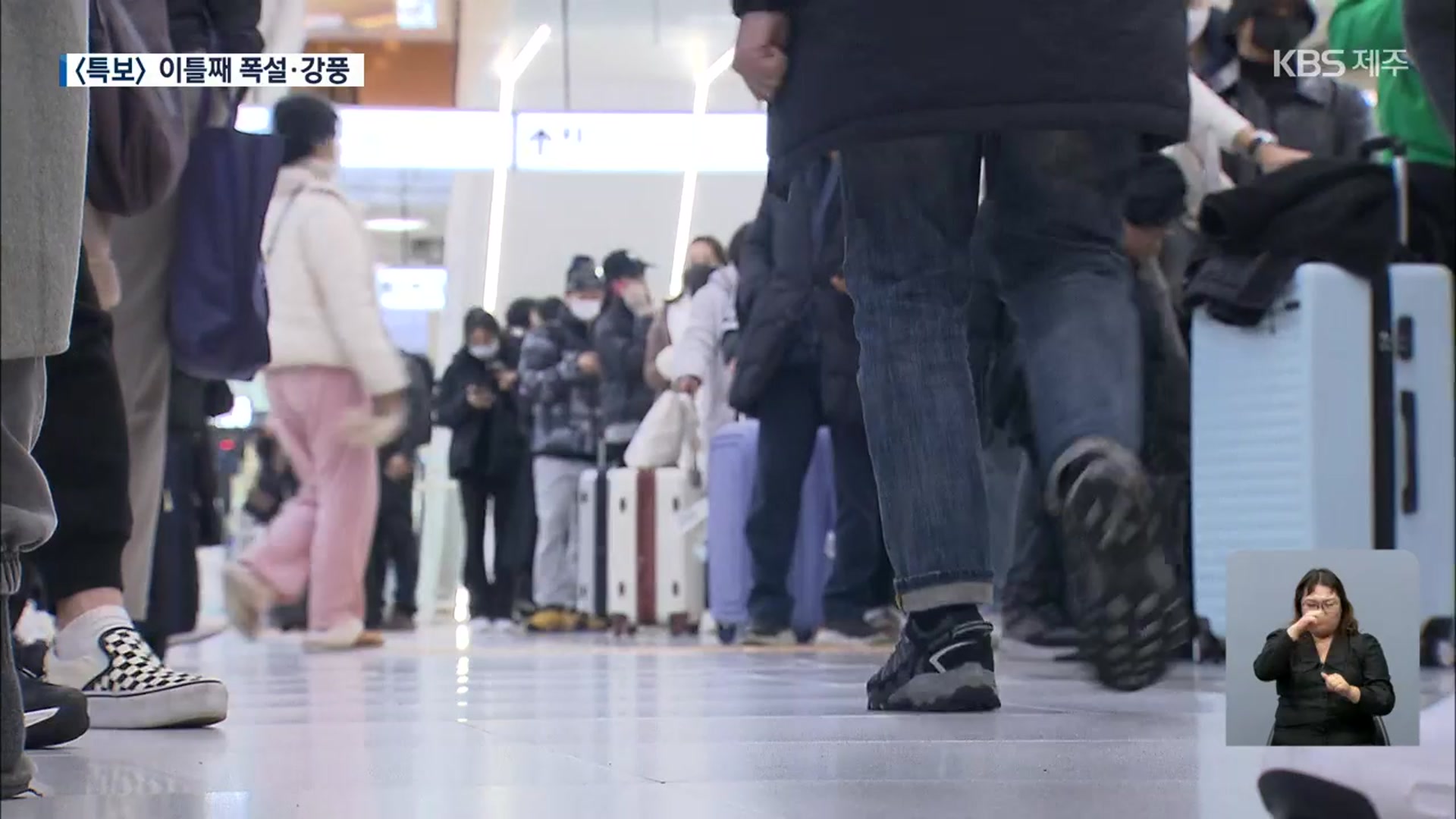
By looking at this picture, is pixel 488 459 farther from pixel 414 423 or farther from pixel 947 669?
pixel 947 669

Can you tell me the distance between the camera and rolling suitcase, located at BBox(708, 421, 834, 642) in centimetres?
577

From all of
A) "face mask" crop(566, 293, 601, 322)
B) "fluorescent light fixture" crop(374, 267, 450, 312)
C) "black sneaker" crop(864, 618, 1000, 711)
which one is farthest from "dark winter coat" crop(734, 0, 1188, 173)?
"fluorescent light fixture" crop(374, 267, 450, 312)

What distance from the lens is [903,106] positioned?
6.70 ft

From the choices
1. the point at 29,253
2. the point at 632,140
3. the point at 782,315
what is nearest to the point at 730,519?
the point at 782,315

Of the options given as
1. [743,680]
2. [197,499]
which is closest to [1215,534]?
[743,680]

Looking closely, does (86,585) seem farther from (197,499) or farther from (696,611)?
(696,611)

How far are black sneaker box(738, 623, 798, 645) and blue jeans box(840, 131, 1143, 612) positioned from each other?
10.1 ft

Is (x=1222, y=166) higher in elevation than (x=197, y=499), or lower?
higher

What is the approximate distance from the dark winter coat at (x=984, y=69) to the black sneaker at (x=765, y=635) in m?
3.19

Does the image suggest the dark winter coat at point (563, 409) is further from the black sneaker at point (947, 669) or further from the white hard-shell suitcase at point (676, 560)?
the black sneaker at point (947, 669)

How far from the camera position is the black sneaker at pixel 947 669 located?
2059 millimetres

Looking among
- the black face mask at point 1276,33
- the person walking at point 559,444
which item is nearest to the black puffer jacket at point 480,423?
the person walking at point 559,444

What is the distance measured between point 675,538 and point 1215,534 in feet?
10.9

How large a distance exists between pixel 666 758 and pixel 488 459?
22.2 feet
